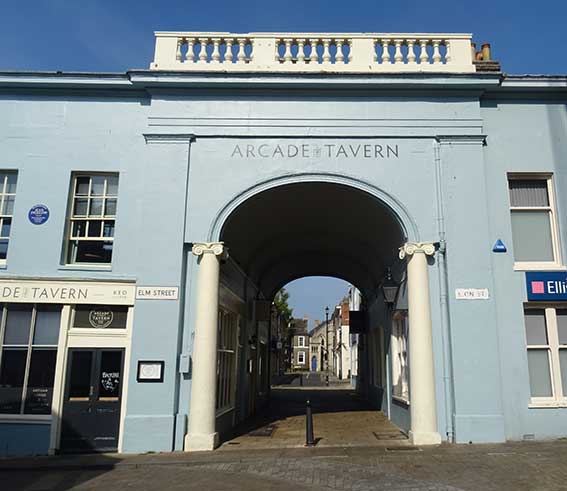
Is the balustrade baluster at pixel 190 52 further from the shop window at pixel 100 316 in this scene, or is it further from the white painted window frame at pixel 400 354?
the white painted window frame at pixel 400 354

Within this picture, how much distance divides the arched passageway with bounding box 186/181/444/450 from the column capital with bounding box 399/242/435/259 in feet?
0.07

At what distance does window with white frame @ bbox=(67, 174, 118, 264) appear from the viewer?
11758 millimetres

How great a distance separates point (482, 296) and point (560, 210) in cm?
281

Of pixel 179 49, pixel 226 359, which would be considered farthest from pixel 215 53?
pixel 226 359

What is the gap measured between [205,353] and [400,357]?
595cm

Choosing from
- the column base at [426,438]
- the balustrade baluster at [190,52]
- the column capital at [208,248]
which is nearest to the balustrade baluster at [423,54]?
the balustrade baluster at [190,52]

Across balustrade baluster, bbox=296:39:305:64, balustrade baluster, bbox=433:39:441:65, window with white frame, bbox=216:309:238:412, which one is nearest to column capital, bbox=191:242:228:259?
window with white frame, bbox=216:309:238:412

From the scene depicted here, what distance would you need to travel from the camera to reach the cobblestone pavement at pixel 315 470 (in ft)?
25.4

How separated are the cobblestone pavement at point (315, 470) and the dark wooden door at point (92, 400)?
1.59ft

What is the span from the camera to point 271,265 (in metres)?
19.8

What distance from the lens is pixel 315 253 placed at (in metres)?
20.5

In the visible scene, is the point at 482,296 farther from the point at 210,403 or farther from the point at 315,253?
the point at 315,253

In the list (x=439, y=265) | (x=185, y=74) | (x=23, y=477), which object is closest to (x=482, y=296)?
(x=439, y=265)

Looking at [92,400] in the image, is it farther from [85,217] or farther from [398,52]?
[398,52]
